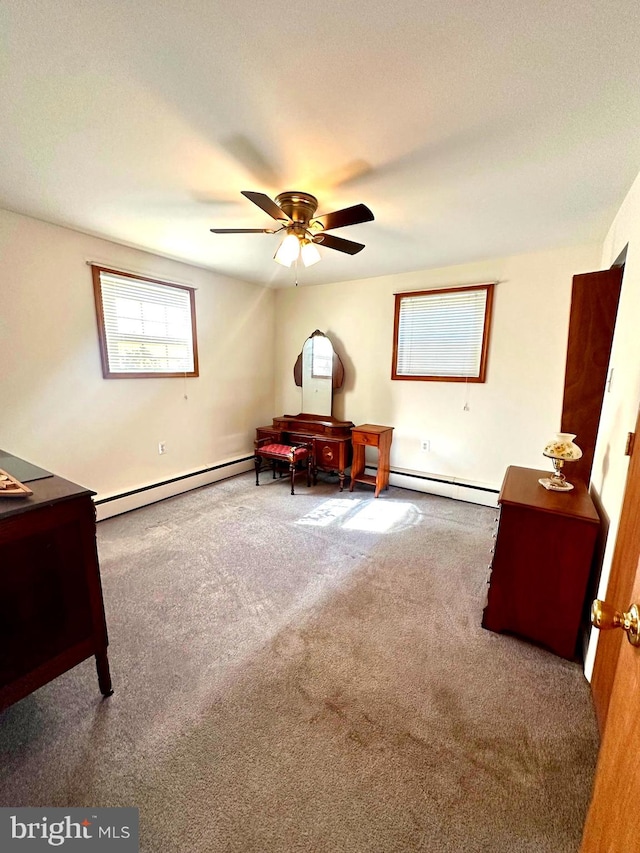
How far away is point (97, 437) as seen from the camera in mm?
2914

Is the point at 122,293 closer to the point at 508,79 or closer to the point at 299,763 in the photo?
the point at 508,79

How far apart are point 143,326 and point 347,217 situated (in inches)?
89.0

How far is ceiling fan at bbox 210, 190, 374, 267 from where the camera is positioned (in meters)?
1.77

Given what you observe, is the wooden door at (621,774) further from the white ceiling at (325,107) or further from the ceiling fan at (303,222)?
the ceiling fan at (303,222)

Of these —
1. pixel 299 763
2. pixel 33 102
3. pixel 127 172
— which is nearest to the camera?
pixel 299 763

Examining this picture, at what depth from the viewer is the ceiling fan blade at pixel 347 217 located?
5.65ft

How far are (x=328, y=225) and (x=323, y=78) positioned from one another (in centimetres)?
73

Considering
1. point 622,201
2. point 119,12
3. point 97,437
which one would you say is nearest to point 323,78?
point 119,12

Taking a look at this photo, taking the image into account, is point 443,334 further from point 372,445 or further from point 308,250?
point 308,250

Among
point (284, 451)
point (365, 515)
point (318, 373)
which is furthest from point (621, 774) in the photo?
point (318, 373)

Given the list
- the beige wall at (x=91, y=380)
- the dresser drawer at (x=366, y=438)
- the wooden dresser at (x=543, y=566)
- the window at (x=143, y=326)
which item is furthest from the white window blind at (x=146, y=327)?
the wooden dresser at (x=543, y=566)

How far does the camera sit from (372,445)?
11.9ft

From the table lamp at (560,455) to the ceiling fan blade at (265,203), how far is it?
6.26ft

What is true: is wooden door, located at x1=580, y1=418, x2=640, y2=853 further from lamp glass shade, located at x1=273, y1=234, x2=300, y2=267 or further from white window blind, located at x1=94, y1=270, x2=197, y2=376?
white window blind, located at x1=94, y1=270, x2=197, y2=376
